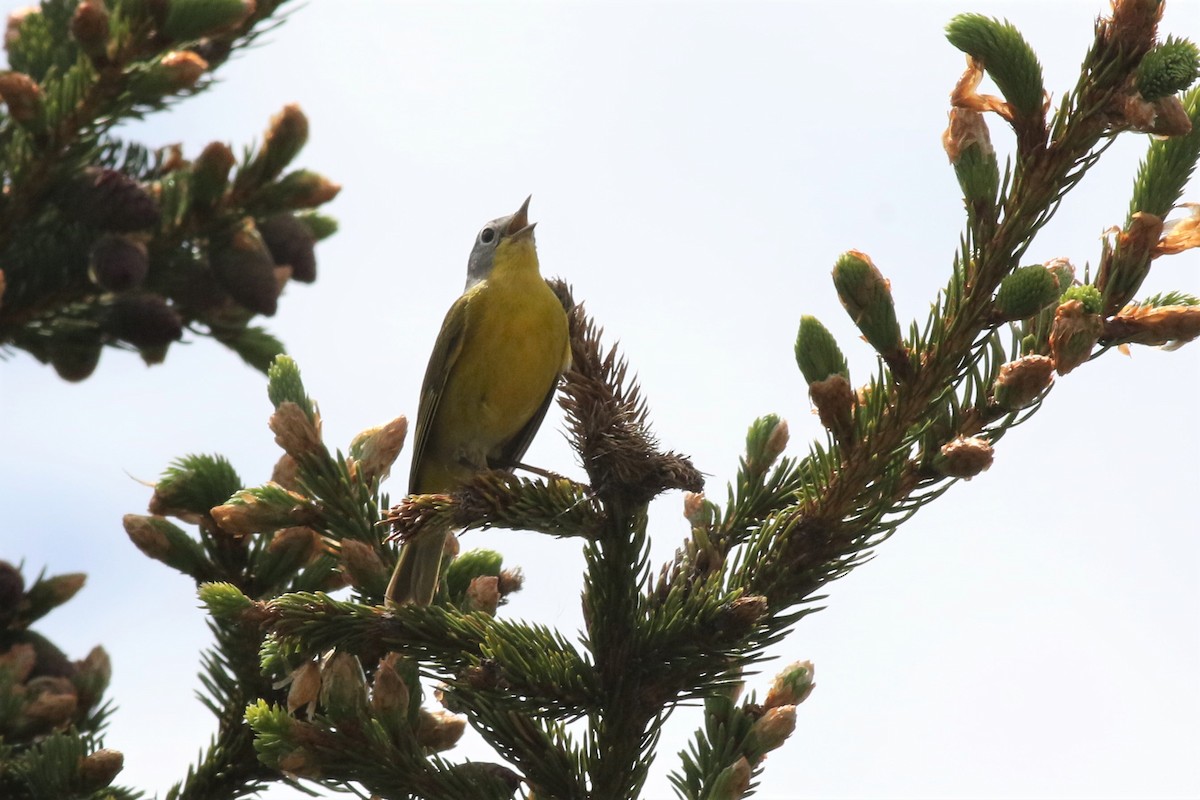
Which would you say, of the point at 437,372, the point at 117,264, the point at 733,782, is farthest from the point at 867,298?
the point at 437,372

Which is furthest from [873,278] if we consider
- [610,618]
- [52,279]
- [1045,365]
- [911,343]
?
[52,279]

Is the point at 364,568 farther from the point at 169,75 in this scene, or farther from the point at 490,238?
the point at 490,238

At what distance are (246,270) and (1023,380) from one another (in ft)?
9.06

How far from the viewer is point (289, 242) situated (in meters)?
4.48

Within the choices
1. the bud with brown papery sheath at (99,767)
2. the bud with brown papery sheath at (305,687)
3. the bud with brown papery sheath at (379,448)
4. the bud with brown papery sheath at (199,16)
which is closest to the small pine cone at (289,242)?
the bud with brown papery sheath at (199,16)

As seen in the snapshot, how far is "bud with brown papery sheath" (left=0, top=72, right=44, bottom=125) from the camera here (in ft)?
12.2

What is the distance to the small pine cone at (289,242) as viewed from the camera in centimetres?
447

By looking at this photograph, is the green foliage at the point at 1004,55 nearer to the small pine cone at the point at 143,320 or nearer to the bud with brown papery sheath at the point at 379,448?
the bud with brown papery sheath at the point at 379,448

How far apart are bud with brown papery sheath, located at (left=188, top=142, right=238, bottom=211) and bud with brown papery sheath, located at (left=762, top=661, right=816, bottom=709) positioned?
8.61 feet

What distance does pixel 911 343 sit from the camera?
259 cm

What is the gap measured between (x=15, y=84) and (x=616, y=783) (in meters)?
2.78

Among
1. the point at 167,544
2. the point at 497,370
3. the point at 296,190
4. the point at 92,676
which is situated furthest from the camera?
the point at 497,370

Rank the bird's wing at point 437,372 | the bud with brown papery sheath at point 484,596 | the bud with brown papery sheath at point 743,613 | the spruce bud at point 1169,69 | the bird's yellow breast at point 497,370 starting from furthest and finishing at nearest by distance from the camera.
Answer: the bird's wing at point 437,372, the bird's yellow breast at point 497,370, the bud with brown papery sheath at point 484,596, the bud with brown papery sheath at point 743,613, the spruce bud at point 1169,69

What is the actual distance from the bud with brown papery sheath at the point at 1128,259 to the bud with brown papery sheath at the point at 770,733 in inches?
44.4
